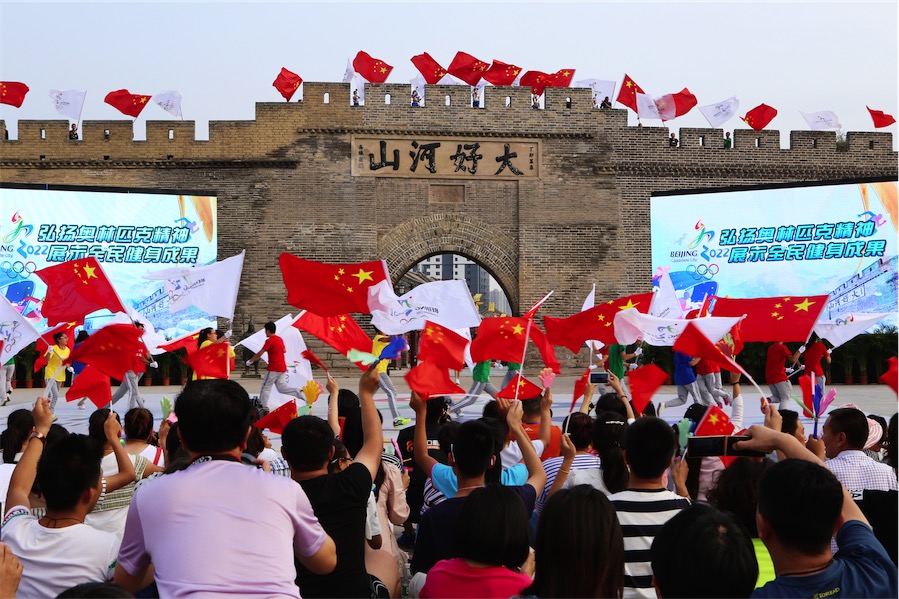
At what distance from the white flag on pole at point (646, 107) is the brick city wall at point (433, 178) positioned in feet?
1.26

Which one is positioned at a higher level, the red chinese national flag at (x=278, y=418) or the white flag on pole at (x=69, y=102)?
the white flag on pole at (x=69, y=102)

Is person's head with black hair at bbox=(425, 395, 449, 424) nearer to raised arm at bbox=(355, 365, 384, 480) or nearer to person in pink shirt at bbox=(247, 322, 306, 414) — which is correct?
raised arm at bbox=(355, 365, 384, 480)

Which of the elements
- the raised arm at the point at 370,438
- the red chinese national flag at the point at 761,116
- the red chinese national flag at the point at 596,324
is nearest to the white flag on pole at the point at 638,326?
the red chinese national flag at the point at 596,324

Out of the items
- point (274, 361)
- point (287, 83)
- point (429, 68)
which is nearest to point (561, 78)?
point (429, 68)

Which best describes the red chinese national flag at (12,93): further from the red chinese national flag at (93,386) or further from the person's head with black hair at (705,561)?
the person's head with black hair at (705,561)

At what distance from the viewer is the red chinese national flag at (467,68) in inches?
995

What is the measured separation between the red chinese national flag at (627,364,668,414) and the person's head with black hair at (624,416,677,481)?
3907mm

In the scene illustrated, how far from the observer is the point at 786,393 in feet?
40.6

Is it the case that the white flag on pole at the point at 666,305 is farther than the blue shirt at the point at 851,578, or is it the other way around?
the white flag on pole at the point at 666,305

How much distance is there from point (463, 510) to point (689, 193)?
22.7 metres

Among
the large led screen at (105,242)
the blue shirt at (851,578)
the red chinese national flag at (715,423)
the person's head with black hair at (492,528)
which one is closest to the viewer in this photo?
the blue shirt at (851,578)

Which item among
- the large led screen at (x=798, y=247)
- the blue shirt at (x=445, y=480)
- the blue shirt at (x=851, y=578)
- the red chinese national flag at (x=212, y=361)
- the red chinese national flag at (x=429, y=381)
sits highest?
the large led screen at (x=798, y=247)

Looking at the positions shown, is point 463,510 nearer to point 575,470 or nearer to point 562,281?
point 575,470

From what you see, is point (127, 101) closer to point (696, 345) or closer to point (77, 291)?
point (77, 291)
